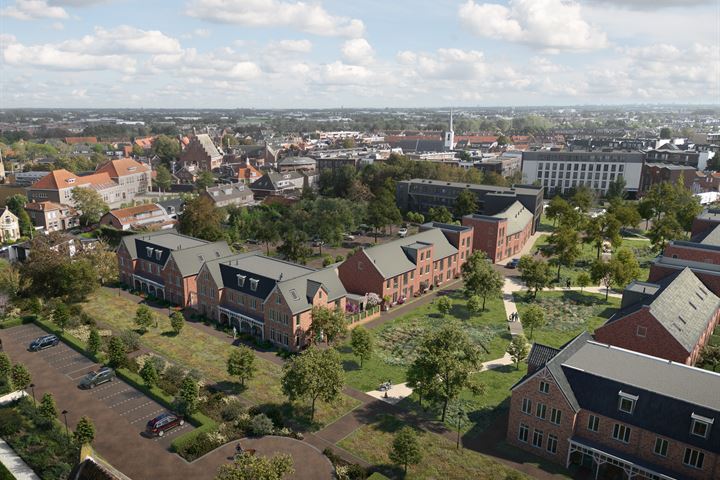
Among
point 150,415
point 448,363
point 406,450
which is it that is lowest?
point 150,415

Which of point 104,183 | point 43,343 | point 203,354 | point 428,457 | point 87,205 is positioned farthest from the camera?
point 104,183

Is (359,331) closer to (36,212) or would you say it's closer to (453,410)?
(453,410)

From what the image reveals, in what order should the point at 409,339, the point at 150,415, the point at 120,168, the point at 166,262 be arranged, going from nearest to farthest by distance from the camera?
1. the point at 150,415
2. the point at 409,339
3. the point at 166,262
4. the point at 120,168

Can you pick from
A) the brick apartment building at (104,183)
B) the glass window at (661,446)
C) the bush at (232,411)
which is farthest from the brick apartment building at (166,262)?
the brick apartment building at (104,183)

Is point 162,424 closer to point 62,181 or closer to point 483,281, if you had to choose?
point 483,281

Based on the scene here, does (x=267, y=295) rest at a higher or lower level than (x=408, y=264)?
higher

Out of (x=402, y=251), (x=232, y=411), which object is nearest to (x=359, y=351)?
(x=232, y=411)

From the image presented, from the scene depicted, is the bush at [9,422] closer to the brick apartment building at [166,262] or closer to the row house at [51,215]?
the brick apartment building at [166,262]

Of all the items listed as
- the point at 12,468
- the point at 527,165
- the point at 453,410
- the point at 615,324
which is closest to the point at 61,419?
the point at 12,468
